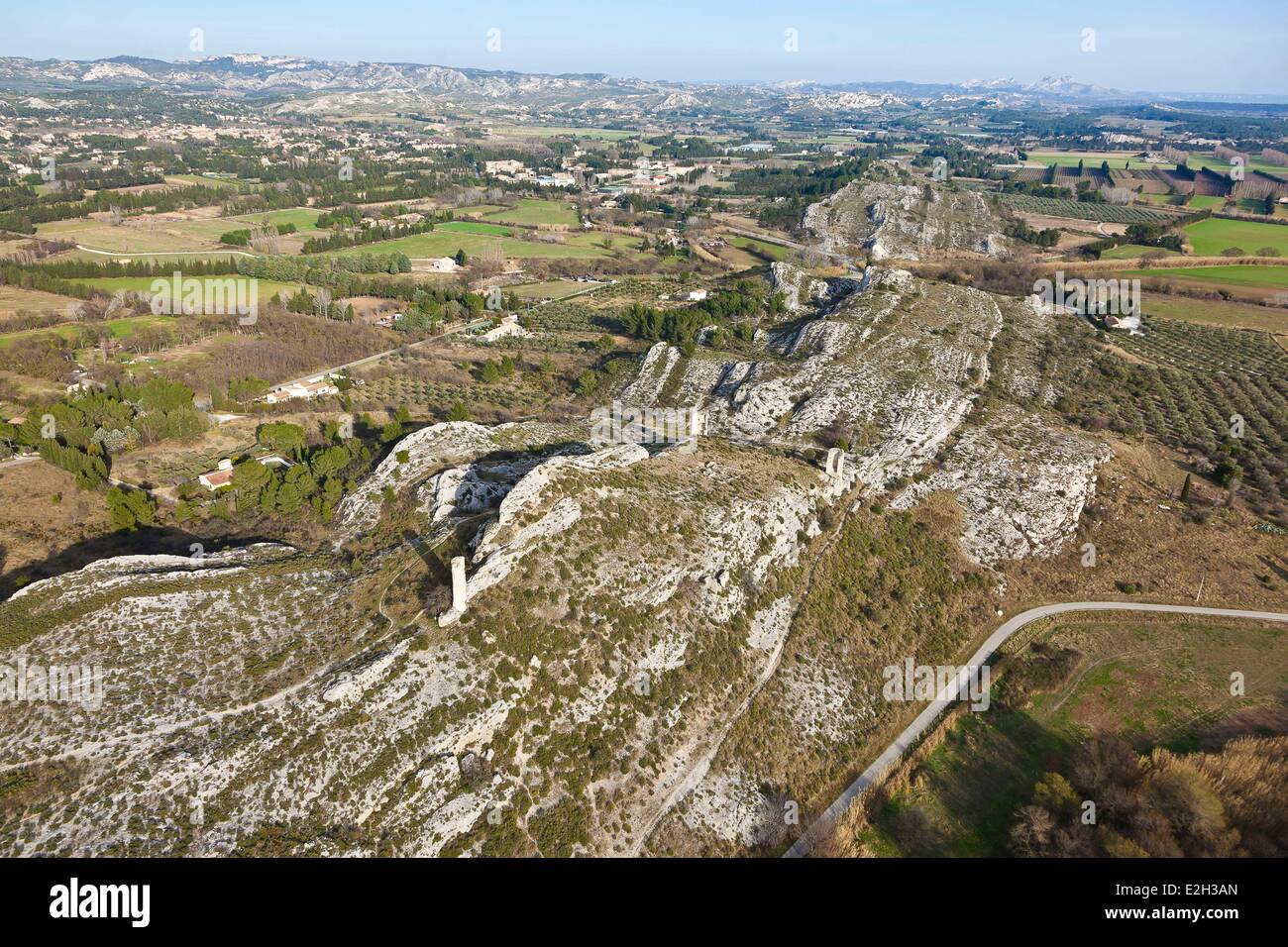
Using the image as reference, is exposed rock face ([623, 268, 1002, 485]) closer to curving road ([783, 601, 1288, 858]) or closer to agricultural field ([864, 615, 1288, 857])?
curving road ([783, 601, 1288, 858])

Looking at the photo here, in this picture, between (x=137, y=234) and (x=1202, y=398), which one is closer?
(x=1202, y=398)

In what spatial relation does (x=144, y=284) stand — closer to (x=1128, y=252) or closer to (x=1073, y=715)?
(x=1073, y=715)

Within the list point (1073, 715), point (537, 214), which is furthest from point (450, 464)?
point (537, 214)

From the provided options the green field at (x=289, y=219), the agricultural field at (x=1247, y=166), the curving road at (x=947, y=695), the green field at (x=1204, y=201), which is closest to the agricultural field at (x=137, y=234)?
the green field at (x=289, y=219)

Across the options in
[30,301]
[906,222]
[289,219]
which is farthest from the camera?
[289,219]

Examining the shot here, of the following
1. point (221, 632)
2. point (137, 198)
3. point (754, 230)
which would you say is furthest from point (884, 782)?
point (137, 198)
